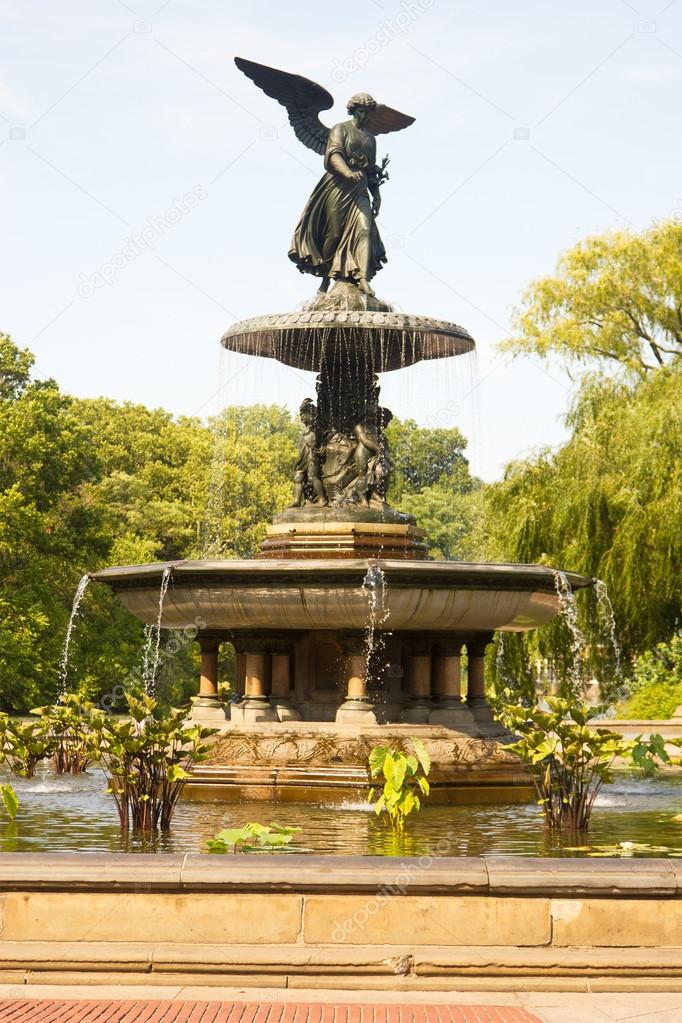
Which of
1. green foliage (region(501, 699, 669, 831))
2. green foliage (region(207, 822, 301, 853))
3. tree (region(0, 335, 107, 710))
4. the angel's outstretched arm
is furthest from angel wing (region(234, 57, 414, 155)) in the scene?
tree (region(0, 335, 107, 710))

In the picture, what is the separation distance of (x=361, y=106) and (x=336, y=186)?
968mm

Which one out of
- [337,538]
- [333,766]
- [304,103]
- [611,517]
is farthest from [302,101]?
[611,517]

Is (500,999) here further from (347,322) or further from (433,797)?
(347,322)

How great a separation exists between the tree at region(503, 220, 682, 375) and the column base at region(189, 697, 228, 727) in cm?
1864

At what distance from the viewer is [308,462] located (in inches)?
624

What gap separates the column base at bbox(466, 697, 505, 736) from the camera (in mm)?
14602

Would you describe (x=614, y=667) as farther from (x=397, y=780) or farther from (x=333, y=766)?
(x=397, y=780)

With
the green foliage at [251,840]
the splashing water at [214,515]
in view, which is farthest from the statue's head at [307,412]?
the splashing water at [214,515]

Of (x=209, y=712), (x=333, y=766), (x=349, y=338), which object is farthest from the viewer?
(x=349, y=338)

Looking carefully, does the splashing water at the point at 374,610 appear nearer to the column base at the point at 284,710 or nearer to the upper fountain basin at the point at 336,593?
Answer: the upper fountain basin at the point at 336,593

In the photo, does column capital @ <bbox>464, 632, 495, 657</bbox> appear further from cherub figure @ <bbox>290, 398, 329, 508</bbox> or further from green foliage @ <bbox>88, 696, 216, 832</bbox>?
green foliage @ <bbox>88, 696, 216, 832</bbox>

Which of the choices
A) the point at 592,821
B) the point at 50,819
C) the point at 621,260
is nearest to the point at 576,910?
the point at 592,821

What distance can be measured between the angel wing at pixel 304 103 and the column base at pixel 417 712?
6549mm

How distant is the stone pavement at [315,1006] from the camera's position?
6.34 meters
